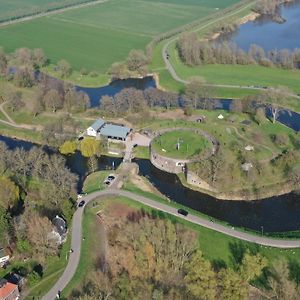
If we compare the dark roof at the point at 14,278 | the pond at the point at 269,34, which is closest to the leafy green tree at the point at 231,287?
the dark roof at the point at 14,278

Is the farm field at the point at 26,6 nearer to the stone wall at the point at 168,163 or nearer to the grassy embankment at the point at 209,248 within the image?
the stone wall at the point at 168,163

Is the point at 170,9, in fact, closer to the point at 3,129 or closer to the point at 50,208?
the point at 3,129

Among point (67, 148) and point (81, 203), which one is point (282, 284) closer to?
point (81, 203)

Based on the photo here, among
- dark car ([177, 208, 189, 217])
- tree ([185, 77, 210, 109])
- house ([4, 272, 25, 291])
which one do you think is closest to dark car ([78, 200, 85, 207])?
dark car ([177, 208, 189, 217])

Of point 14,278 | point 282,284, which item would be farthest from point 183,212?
point 14,278

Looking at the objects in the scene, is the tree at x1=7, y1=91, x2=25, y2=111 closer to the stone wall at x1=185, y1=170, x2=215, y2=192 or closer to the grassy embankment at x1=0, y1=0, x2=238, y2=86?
the grassy embankment at x1=0, y1=0, x2=238, y2=86

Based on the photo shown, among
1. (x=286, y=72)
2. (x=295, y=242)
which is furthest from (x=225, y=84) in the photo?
(x=295, y=242)

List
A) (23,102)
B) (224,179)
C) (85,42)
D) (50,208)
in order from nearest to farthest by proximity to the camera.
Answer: (50,208)
(224,179)
(23,102)
(85,42)
